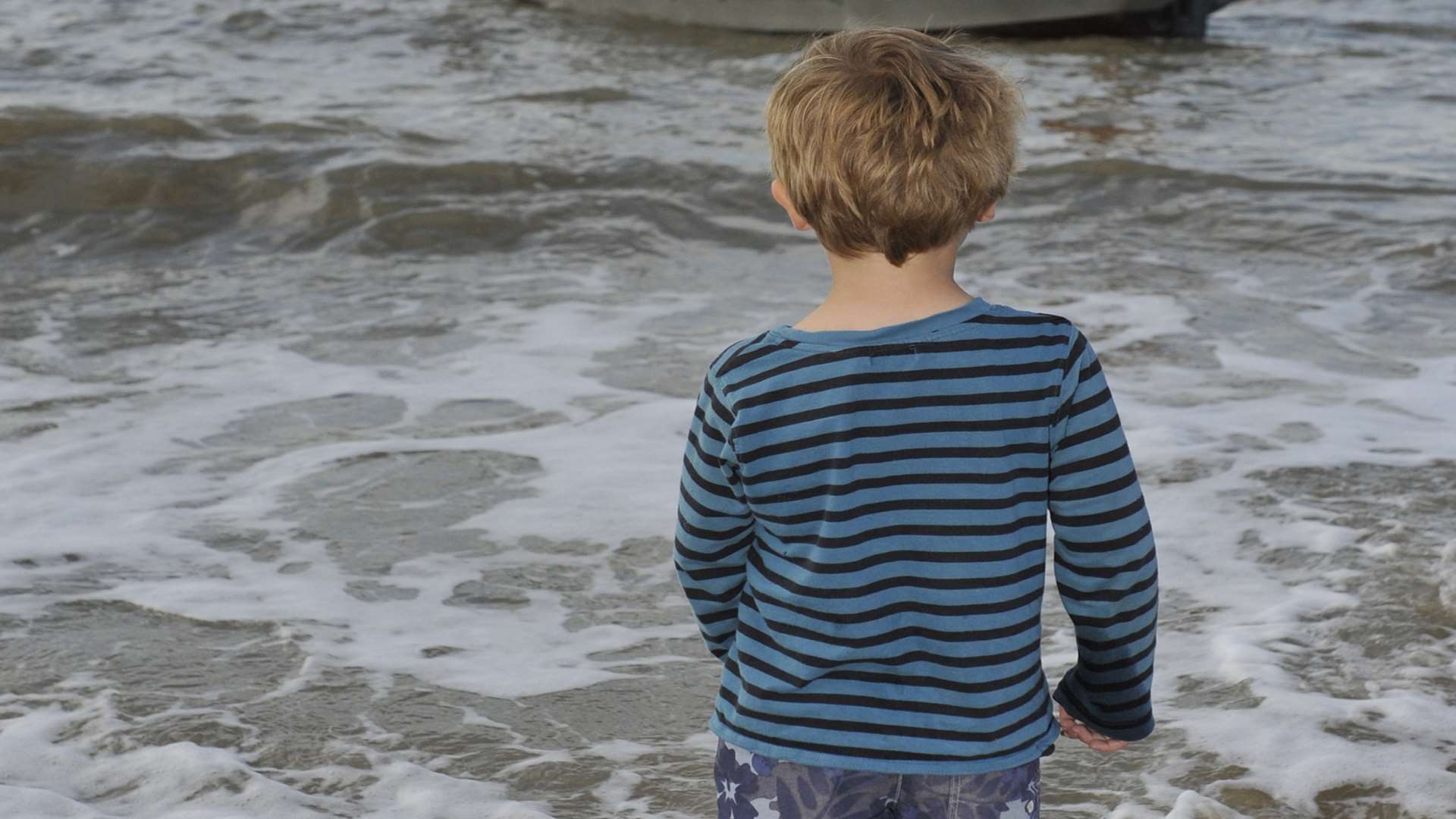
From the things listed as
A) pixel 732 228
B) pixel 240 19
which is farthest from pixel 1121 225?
pixel 240 19

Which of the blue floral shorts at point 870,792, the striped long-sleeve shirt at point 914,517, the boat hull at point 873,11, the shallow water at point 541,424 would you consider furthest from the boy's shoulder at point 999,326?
the boat hull at point 873,11

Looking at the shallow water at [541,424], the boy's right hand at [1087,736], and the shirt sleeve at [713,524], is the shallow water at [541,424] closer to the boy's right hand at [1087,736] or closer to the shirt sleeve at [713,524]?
the shirt sleeve at [713,524]

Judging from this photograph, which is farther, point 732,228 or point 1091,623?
point 732,228

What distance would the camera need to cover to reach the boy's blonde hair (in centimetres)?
138

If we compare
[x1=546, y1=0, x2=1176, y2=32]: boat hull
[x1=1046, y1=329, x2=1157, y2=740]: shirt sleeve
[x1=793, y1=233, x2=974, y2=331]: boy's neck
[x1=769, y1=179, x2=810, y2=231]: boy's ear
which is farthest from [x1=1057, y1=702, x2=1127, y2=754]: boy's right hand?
[x1=546, y1=0, x2=1176, y2=32]: boat hull

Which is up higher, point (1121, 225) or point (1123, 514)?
point (1123, 514)

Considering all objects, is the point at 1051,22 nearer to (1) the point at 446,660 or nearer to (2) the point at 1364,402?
(2) the point at 1364,402

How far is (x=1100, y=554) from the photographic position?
1.49m

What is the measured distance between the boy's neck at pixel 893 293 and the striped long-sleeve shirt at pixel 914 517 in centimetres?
2

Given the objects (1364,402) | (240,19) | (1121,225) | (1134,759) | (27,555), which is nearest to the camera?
(1134,759)

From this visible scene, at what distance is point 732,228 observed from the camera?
749cm

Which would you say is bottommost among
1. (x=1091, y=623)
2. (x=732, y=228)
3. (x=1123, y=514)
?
(x=732, y=228)

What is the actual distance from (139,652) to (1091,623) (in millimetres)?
2239

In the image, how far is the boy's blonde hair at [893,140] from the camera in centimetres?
A: 138
